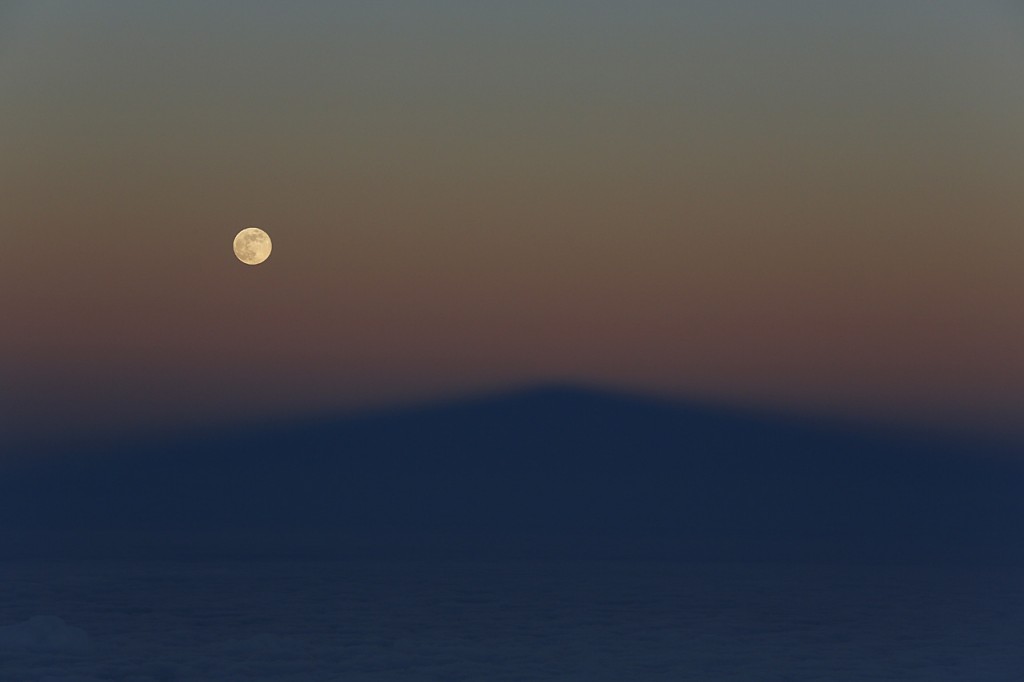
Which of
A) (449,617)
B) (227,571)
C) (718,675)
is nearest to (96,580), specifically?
(227,571)

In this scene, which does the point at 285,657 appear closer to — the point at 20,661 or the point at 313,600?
the point at 20,661

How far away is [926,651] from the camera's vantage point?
3917 inches

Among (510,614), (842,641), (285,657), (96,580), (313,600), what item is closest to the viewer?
(285,657)

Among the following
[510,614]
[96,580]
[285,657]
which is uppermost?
[96,580]

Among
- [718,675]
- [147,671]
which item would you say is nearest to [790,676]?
[718,675]

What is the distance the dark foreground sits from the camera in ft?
286

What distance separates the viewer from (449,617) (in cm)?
13188

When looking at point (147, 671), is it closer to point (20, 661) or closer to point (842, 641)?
point (20, 661)

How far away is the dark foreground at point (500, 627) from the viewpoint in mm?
87188

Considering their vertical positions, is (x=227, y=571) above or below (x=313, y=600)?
above

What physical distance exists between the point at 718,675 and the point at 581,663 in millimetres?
10161

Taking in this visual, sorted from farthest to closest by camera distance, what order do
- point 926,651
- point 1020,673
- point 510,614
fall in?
point 510,614 → point 926,651 → point 1020,673

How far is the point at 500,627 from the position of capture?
117 metres

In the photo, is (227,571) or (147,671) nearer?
(147,671)
